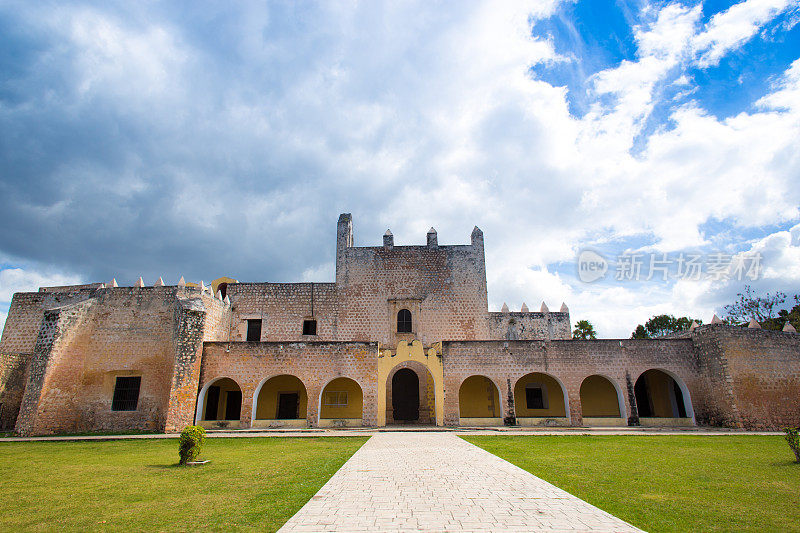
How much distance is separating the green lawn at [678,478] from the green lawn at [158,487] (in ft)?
13.5

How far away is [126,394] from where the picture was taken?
18.3m

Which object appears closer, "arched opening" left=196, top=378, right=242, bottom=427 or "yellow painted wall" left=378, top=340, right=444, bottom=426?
"yellow painted wall" left=378, top=340, right=444, bottom=426

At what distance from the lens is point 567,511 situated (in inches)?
198

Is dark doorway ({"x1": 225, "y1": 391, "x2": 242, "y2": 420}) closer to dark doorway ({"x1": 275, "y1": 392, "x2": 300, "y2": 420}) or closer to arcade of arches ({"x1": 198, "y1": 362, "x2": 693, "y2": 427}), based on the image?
arcade of arches ({"x1": 198, "y1": 362, "x2": 693, "y2": 427})

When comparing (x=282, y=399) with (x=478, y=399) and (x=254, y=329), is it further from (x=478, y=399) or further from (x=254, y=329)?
(x=478, y=399)

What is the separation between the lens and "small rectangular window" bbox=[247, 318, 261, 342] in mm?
22062

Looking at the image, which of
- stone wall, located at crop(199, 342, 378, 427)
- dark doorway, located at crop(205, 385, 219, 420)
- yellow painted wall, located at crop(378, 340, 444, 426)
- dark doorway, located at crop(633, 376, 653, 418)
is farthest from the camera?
dark doorway, located at crop(633, 376, 653, 418)

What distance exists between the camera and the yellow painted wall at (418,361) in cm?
1742

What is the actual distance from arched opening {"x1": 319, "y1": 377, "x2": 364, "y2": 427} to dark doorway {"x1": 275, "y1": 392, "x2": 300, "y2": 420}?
64.4 inches

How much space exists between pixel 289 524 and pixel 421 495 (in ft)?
6.56

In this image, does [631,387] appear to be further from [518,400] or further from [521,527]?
[521,527]

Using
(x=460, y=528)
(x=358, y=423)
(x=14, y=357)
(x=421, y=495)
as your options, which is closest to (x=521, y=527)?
(x=460, y=528)

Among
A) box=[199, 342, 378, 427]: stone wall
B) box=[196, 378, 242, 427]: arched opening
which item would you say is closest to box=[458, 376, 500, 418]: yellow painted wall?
box=[199, 342, 378, 427]: stone wall

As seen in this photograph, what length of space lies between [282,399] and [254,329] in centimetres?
423
